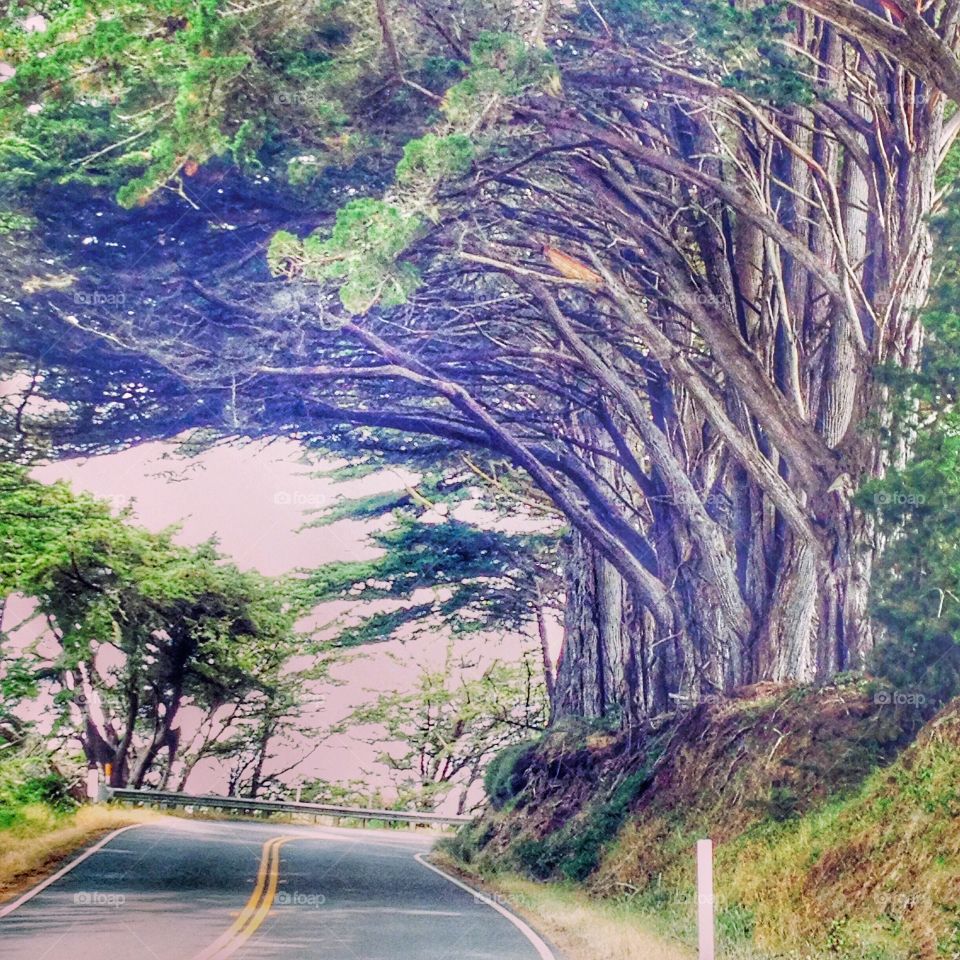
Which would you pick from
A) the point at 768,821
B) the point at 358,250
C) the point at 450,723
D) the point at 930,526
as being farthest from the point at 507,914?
the point at 358,250

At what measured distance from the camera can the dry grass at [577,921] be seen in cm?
818

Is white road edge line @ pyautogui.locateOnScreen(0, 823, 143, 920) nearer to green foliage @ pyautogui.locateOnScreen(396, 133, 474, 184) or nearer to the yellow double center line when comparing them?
the yellow double center line

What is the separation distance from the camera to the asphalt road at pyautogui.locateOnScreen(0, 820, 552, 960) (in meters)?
8.66

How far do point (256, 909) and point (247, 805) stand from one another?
296 centimetres

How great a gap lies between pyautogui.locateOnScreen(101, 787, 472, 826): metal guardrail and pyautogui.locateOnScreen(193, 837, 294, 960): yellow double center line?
0.49m

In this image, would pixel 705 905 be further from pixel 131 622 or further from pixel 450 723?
pixel 131 622

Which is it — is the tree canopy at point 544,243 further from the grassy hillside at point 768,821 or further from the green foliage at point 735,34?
the grassy hillside at point 768,821

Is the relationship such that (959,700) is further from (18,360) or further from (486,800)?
(18,360)

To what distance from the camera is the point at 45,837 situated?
1162 cm

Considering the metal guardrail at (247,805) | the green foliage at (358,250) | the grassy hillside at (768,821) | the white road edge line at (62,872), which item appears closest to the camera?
the grassy hillside at (768,821)

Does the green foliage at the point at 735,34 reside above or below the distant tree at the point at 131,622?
above

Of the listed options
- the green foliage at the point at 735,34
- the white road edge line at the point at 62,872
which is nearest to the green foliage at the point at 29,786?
the white road edge line at the point at 62,872

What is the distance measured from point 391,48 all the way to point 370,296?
71.8 inches

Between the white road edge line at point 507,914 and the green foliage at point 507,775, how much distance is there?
912mm
